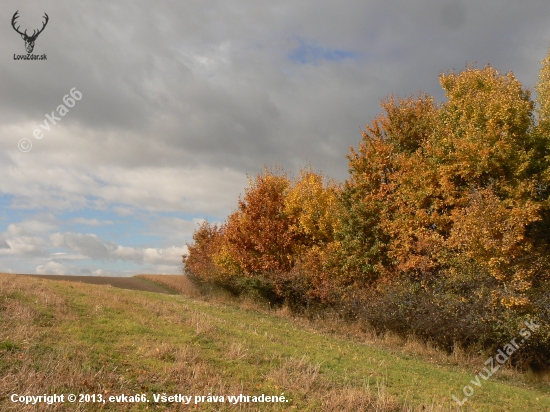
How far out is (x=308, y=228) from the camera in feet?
101

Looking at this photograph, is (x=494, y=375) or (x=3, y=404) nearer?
(x=3, y=404)

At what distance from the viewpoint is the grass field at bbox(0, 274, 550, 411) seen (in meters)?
8.67

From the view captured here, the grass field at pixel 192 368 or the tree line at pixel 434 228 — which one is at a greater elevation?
the tree line at pixel 434 228

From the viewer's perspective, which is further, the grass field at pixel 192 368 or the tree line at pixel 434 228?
the tree line at pixel 434 228

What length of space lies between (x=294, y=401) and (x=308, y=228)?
21.9 m

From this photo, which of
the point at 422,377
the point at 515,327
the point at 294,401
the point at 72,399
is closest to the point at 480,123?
the point at 515,327

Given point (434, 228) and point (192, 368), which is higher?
point (434, 228)

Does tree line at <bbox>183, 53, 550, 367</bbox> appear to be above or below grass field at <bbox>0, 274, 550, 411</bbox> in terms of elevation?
above

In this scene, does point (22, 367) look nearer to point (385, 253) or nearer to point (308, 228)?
point (385, 253)

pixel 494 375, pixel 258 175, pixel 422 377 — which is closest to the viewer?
pixel 422 377

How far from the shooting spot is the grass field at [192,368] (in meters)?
8.67

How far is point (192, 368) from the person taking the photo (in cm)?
996

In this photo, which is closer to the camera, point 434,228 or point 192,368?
point 192,368

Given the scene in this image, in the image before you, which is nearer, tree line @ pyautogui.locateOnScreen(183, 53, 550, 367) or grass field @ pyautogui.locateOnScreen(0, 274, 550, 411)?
grass field @ pyautogui.locateOnScreen(0, 274, 550, 411)
